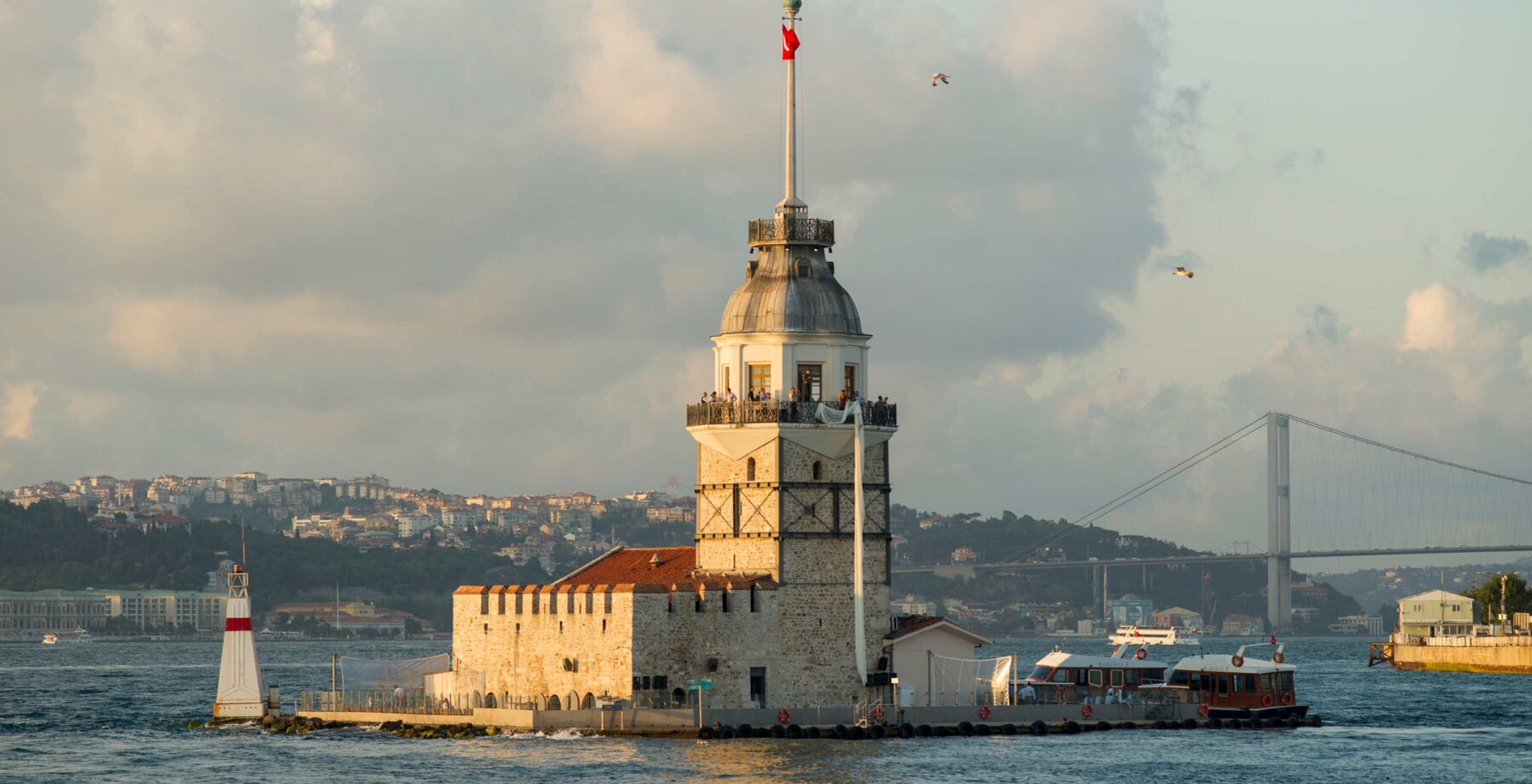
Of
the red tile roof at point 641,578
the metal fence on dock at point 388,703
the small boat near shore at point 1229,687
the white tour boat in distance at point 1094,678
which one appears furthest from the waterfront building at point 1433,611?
the metal fence on dock at point 388,703

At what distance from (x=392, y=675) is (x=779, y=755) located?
14.5 meters

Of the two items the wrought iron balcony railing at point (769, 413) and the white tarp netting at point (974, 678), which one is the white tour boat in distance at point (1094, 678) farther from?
the wrought iron balcony railing at point (769, 413)

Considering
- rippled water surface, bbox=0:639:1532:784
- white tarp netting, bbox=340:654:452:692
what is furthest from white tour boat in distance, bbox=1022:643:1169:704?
white tarp netting, bbox=340:654:452:692

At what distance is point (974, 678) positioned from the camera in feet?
189

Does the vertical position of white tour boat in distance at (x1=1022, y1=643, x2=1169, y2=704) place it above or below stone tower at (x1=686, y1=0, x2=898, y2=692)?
below

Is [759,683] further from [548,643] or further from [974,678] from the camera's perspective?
[974,678]

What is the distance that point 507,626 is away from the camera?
56781mm

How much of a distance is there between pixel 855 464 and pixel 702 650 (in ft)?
18.8

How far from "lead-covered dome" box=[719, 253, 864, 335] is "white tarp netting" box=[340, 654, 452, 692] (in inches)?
453

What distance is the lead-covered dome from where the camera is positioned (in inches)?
2199

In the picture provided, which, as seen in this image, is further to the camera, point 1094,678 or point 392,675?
point 392,675

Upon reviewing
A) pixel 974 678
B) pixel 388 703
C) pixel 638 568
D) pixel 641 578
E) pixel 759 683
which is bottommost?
pixel 388 703

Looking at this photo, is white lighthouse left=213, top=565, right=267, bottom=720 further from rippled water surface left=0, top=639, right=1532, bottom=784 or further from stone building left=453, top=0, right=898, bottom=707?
stone building left=453, top=0, right=898, bottom=707

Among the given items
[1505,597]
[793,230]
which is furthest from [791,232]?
[1505,597]
